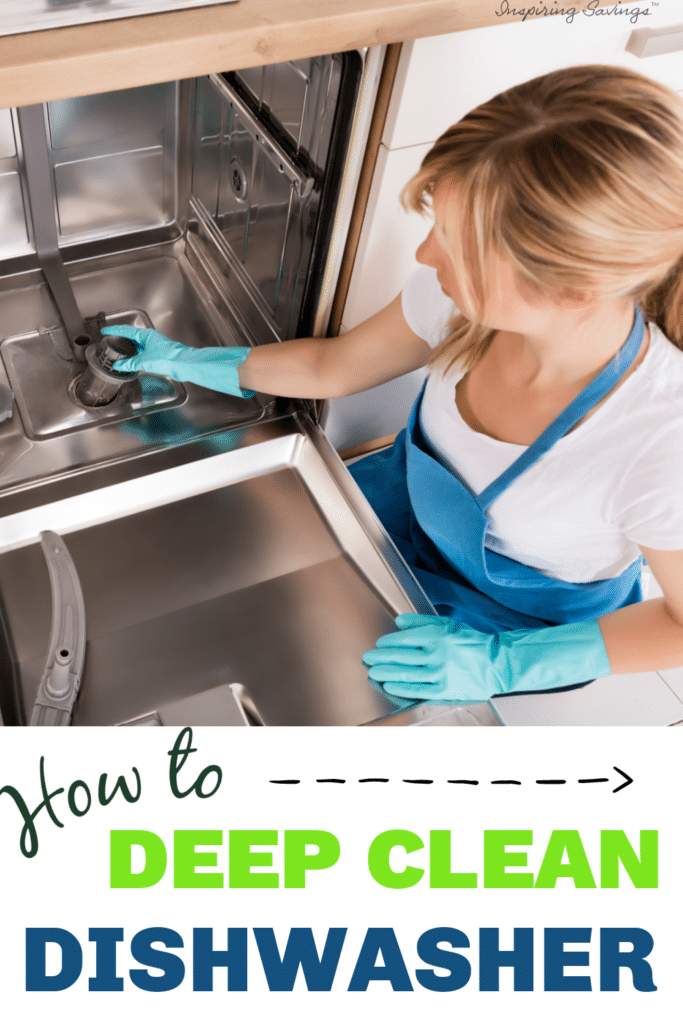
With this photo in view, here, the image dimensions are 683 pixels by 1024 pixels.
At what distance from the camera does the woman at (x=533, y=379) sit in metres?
0.62

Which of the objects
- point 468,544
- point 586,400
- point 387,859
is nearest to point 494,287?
point 586,400

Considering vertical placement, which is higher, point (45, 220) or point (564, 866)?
point (45, 220)

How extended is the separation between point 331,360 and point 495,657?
462 mm

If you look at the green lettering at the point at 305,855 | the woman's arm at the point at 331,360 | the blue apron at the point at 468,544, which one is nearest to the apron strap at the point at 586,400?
the blue apron at the point at 468,544

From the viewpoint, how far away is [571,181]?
0.61 metres

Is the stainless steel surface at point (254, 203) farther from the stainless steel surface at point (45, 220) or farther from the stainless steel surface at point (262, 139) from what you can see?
the stainless steel surface at point (45, 220)

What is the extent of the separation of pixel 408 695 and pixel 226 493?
0.35 metres

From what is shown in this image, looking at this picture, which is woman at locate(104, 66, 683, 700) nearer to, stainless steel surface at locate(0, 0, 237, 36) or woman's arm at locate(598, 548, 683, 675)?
woman's arm at locate(598, 548, 683, 675)

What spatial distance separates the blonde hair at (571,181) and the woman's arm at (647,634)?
398 millimetres

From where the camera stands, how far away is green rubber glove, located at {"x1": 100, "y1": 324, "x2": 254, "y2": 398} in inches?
41.0

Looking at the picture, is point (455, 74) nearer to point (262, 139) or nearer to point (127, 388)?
point (262, 139)

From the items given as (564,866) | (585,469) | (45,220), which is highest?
(45,220)

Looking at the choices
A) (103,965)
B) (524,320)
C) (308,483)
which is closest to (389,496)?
(308,483)

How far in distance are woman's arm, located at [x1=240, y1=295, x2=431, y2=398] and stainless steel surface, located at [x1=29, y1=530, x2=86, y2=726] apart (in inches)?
14.3
